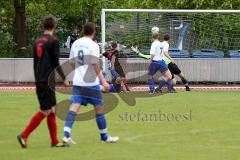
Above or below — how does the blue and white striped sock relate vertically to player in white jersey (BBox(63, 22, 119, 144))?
below

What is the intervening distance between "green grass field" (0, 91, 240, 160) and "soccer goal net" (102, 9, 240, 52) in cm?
798

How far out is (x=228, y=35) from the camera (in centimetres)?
2716

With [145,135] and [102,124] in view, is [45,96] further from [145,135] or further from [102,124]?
[145,135]

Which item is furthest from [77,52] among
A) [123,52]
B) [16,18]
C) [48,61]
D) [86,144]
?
[16,18]

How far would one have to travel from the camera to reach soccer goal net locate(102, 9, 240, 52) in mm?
26906

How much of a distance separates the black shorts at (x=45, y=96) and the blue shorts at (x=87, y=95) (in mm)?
541

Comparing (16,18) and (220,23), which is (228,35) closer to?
(220,23)

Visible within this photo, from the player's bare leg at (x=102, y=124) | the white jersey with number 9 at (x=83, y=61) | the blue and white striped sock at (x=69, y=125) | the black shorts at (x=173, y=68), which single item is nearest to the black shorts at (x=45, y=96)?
the blue and white striped sock at (x=69, y=125)

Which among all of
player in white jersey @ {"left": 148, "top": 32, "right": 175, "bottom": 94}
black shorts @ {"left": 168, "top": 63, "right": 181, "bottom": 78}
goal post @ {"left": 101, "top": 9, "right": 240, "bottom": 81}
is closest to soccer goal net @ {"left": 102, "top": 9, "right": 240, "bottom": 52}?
goal post @ {"left": 101, "top": 9, "right": 240, "bottom": 81}

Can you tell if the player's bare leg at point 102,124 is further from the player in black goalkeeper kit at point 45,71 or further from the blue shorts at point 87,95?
the player in black goalkeeper kit at point 45,71

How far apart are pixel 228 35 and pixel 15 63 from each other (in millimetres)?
8767

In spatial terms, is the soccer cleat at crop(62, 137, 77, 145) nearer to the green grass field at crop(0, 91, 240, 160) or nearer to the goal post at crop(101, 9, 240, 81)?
the green grass field at crop(0, 91, 240, 160)

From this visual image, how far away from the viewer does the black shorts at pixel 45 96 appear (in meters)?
10.8

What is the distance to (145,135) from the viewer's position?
1255 cm
